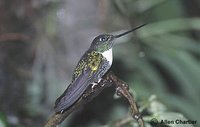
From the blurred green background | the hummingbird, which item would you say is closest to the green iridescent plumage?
the hummingbird

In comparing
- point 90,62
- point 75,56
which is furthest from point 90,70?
point 75,56

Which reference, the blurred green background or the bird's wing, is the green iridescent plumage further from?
the blurred green background

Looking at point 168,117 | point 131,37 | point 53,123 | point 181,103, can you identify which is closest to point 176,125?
point 168,117

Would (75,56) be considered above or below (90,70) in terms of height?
above

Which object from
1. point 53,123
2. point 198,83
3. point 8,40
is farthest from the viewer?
point 198,83

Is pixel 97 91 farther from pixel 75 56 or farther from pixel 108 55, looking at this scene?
pixel 75 56

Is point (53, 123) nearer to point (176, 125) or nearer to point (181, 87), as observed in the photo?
point (176, 125)
